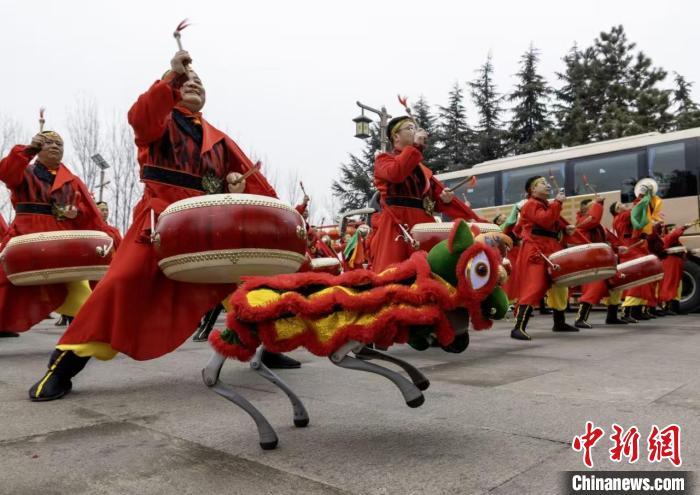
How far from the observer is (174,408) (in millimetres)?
3105

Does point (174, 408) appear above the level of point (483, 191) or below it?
below

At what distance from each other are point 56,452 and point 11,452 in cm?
17

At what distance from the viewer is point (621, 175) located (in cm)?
1219

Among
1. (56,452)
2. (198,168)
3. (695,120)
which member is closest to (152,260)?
(198,168)

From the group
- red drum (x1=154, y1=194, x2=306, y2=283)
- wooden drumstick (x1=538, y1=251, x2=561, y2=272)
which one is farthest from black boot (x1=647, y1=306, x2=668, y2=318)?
red drum (x1=154, y1=194, x2=306, y2=283)

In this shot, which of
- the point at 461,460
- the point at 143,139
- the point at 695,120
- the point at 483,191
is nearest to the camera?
the point at 461,460

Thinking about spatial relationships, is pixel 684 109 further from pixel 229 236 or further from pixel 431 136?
Result: pixel 229 236

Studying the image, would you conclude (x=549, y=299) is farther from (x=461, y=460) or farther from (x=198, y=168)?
(x=461, y=460)

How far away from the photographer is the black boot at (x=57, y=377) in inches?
131

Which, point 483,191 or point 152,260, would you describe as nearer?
point 152,260

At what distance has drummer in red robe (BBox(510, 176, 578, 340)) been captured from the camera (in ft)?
22.2

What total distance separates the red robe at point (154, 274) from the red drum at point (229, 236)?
59 centimetres

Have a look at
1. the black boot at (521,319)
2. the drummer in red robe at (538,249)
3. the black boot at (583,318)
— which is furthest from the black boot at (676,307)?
the black boot at (521,319)

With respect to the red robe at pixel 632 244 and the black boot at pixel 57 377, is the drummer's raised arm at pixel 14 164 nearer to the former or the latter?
the black boot at pixel 57 377
